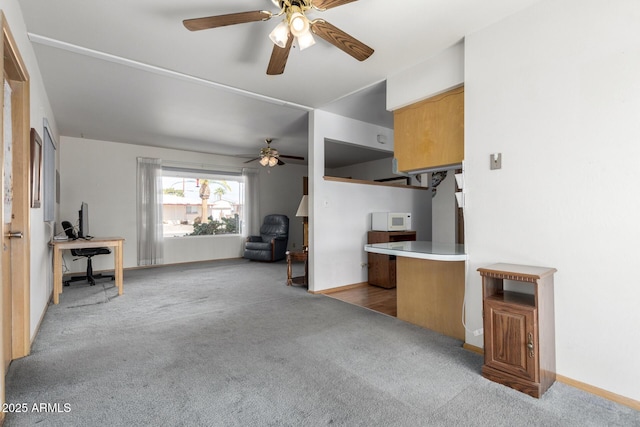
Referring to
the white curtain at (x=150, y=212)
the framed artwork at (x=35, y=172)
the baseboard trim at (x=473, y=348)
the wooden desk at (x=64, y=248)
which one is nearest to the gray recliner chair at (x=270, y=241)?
the white curtain at (x=150, y=212)

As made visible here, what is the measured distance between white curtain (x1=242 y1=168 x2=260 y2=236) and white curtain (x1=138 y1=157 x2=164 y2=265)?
1826mm

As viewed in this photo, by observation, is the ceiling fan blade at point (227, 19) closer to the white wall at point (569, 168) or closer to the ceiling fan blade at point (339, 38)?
the ceiling fan blade at point (339, 38)

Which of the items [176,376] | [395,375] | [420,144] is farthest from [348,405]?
[420,144]

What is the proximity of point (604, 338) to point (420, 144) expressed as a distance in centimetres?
187

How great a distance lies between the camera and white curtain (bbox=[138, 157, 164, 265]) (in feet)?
19.7

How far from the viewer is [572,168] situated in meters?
1.87

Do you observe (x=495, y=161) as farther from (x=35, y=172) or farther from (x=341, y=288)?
(x=35, y=172)

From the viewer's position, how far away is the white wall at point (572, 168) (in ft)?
5.51

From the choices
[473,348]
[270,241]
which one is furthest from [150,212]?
[473,348]

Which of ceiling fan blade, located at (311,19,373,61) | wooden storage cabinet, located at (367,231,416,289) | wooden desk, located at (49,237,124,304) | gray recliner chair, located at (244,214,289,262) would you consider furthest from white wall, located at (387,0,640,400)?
gray recliner chair, located at (244,214,289,262)

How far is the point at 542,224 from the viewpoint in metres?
1.99

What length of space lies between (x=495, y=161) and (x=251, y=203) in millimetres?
5884

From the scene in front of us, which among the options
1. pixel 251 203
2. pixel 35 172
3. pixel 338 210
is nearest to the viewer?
pixel 35 172

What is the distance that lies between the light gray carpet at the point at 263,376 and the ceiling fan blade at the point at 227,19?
2175mm
